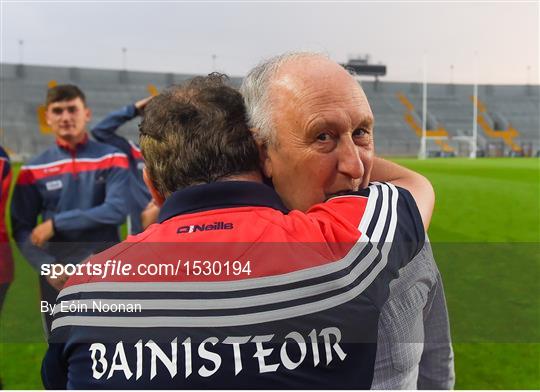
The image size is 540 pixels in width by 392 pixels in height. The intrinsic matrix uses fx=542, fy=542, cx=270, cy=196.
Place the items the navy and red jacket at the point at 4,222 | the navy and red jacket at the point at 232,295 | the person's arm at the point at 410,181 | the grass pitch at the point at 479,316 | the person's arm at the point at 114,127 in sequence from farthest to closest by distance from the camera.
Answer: the person's arm at the point at 114,127 → the navy and red jacket at the point at 4,222 → the grass pitch at the point at 479,316 → the person's arm at the point at 410,181 → the navy and red jacket at the point at 232,295

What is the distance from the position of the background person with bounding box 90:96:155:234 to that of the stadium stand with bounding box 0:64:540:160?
865cm

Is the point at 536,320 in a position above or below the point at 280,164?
below

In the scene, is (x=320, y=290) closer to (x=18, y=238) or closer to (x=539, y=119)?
(x=18, y=238)

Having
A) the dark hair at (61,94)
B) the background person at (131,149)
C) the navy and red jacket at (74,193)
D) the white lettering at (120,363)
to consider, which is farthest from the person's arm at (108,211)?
the white lettering at (120,363)

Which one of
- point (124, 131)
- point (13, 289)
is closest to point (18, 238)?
point (13, 289)

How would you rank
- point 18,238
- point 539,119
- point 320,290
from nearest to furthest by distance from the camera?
1. point 320,290
2. point 18,238
3. point 539,119

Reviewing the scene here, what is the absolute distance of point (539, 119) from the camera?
78.7ft

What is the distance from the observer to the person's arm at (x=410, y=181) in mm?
813

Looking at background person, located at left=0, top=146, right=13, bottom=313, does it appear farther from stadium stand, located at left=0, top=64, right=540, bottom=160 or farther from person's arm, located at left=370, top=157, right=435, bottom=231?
stadium stand, located at left=0, top=64, right=540, bottom=160

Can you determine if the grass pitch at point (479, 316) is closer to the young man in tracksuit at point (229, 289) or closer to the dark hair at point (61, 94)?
the young man in tracksuit at point (229, 289)

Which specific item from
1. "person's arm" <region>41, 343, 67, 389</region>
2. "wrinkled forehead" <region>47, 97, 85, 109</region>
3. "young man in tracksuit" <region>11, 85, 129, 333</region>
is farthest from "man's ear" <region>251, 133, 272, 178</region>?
"wrinkled forehead" <region>47, 97, 85, 109</region>

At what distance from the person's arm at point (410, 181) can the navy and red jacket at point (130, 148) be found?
191 centimetres

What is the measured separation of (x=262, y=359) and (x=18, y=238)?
1.90 m

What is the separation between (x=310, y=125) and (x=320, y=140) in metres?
0.02
